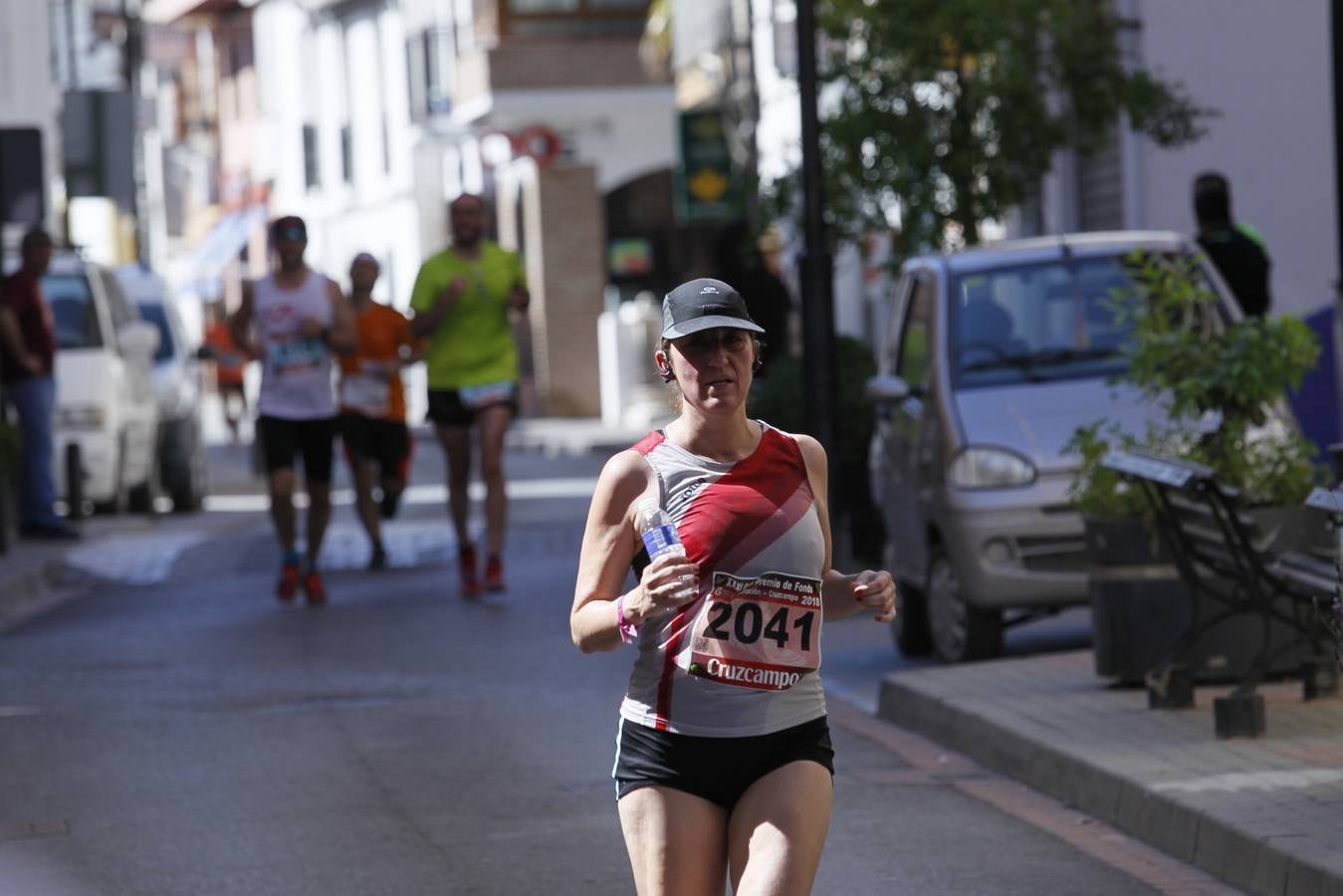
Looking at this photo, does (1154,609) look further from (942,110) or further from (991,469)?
(942,110)

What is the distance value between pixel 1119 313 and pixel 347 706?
11.0 feet

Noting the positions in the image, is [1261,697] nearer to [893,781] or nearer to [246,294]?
[893,781]

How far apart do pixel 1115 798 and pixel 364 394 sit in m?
9.85

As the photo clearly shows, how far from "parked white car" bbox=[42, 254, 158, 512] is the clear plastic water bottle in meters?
16.7

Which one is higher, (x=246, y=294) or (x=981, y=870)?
(x=246, y=294)

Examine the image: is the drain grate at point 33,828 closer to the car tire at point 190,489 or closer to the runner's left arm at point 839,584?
the runner's left arm at point 839,584

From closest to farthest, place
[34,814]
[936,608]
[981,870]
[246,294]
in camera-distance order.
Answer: [981,870] → [34,814] → [936,608] → [246,294]

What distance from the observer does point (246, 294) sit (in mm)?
14758

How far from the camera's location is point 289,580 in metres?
15.2

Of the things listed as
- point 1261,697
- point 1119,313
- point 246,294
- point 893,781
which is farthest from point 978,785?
point 246,294

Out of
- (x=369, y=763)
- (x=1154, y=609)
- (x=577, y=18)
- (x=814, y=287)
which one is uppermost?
(x=577, y=18)

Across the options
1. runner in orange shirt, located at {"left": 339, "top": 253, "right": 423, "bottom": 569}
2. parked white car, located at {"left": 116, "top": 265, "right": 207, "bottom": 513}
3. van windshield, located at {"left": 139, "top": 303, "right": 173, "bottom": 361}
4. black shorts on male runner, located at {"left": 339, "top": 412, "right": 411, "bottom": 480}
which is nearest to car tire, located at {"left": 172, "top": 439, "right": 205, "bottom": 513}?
parked white car, located at {"left": 116, "top": 265, "right": 207, "bottom": 513}

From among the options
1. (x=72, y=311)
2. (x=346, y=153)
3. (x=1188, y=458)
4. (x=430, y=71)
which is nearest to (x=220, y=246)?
(x=346, y=153)

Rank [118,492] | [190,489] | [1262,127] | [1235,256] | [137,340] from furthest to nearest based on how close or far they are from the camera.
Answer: [190,489] < [118,492] < [137,340] < [1262,127] < [1235,256]
